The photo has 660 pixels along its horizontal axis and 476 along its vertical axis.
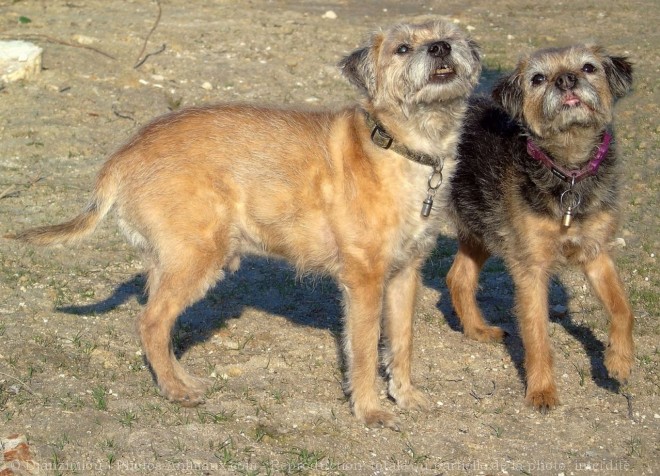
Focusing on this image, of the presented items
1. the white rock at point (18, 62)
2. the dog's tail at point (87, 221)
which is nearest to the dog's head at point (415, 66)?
the dog's tail at point (87, 221)

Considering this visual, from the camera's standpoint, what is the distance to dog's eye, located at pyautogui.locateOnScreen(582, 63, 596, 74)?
6027mm

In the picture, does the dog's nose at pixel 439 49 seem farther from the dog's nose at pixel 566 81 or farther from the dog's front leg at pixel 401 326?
the dog's front leg at pixel 401 326

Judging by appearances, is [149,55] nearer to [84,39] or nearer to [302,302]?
[84,39]

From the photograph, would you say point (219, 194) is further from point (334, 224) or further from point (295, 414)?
point (295, 414)

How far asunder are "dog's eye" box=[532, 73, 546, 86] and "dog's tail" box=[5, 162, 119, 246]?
8.35 feet

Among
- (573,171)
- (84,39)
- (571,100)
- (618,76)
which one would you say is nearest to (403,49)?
(571,100)

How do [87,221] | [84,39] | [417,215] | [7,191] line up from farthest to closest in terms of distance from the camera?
1. [84,39]
2. [7,191]
3. [87,221]
4. [417,215]

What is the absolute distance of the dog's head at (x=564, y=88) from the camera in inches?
228

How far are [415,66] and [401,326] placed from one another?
1505 mm

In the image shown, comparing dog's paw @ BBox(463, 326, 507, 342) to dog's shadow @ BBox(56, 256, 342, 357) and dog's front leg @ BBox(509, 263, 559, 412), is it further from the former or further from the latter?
dog's shadow @ BBox(56, 256, 342, 357)

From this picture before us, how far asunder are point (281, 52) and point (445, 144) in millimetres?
7076

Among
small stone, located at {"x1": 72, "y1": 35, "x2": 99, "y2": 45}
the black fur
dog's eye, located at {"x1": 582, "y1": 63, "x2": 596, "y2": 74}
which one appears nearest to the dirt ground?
small stone, located at {"x1": 72, "y1": 35, "x2": 99, "y2": 45}

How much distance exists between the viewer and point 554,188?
19.6ft

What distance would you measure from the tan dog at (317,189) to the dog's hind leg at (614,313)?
1154 mm
